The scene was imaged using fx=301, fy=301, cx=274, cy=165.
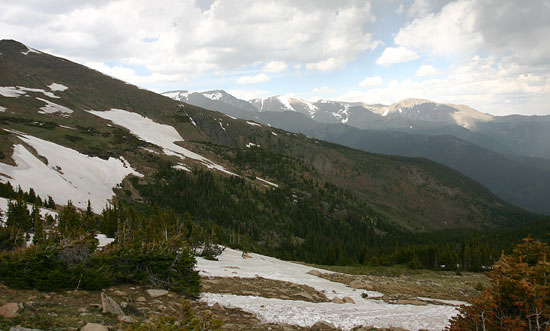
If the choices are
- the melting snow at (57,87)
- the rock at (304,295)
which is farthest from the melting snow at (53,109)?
the rock at (304,295)

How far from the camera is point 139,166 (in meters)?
108

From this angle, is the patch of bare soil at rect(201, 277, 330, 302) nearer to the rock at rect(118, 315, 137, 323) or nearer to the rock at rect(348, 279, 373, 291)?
the rock at rect(348, 279, 373, 291)

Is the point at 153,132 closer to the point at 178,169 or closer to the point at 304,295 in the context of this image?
the point at 178,169

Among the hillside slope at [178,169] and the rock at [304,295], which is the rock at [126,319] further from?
the hillside slope at [178,169]

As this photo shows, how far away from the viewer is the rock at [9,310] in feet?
35.1

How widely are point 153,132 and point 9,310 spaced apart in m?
167

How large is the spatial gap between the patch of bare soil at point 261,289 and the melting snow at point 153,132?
381 ft

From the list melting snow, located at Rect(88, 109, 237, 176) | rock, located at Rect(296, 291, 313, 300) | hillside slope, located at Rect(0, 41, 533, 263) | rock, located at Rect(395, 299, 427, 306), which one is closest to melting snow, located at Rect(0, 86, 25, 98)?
hillside slope, located at Rect(0, 41, 533, 263)

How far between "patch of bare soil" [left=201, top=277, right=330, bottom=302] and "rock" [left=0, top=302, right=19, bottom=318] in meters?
10.3

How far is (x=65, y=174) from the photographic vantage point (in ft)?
248

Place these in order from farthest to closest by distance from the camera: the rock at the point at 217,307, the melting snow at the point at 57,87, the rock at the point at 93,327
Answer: the melting snow at the point at 57,87 → the rock at the point at 217,307 → the rock at the point at 93,327

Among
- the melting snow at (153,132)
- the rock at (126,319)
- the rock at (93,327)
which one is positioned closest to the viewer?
the rock at (93,327)

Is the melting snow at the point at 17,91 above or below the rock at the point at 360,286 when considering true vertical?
above

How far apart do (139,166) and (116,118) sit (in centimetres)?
7629
